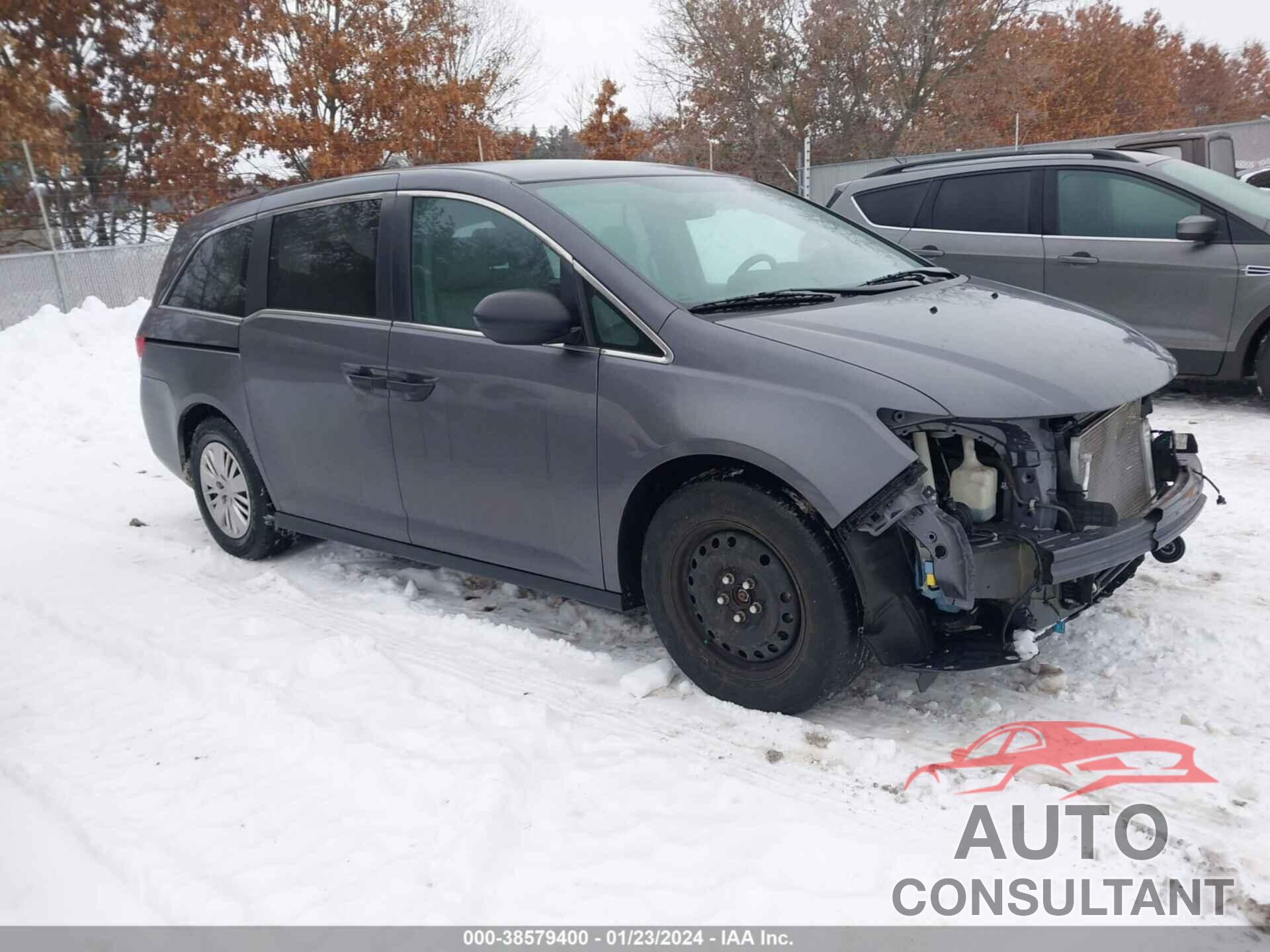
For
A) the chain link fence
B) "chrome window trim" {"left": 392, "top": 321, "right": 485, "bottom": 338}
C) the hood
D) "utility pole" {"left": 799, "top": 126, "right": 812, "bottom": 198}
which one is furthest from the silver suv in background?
"utility pole" {"left": 799, "top": 126, "right": 812, "bottom": 198}

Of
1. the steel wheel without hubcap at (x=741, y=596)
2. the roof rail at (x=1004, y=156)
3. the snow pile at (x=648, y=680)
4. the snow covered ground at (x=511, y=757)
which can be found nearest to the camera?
the snow covered ground at (x=511, y=757)

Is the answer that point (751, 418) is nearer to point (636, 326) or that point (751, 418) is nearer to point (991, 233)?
point (636, 326)

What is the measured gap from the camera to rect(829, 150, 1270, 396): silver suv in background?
22.9 feet

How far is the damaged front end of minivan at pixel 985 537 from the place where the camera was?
3078 mm

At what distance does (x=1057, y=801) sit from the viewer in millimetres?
3035

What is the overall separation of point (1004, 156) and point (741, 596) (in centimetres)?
597

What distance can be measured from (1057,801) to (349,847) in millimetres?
2045

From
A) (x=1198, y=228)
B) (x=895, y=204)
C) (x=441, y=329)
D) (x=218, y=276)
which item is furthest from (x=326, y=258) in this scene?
(x=1198, y=228)

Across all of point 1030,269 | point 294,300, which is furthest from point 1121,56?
point 294,300

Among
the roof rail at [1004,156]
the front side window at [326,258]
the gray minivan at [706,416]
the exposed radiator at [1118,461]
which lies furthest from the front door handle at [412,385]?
the roof rail at [1004,156]

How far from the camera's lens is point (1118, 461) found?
11.5ft

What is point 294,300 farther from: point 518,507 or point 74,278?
point 74,278

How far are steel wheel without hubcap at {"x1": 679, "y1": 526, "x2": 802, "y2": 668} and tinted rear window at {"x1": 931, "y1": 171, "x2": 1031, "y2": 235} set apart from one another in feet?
17.8

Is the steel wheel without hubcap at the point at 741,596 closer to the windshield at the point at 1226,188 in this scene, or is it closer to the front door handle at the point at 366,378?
the front door handle at the point at 366,378
